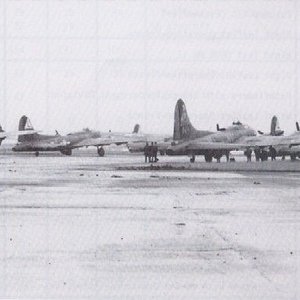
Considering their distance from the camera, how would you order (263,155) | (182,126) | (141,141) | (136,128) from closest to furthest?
1. (182,126)
2. (263,155)
3. (141,141)
4. (136,128)

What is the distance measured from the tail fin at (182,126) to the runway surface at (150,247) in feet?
106

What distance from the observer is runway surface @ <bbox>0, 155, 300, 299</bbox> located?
7449 mm

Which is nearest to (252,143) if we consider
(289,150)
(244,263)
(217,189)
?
(289,150)

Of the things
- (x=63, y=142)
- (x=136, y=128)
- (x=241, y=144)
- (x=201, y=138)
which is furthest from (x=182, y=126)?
(x=136, y=128)

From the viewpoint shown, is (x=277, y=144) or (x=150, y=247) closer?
(x=150, y=247)

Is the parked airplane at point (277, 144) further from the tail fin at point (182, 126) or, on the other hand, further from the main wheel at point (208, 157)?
the tail fin at point (182, 126)

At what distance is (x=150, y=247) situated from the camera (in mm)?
10047

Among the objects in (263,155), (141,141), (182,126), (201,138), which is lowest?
(263,155)

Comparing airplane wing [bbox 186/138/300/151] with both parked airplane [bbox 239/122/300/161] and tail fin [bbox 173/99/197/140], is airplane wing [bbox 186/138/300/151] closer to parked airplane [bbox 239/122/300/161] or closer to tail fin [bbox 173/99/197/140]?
parked airplane [bbox 239/122/300/161]

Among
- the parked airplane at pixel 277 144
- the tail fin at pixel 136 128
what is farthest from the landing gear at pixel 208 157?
the tail fin at pixel 136 128

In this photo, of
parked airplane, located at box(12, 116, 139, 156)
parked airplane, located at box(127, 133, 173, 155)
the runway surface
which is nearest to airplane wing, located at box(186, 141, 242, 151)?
parked airplane, located at box(12, 116, 139, 156)

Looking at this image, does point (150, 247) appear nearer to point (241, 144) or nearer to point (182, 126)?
point (182, 126)

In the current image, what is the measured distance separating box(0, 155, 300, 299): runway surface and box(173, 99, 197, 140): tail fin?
32356mm

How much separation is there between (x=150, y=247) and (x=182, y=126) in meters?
41.3
